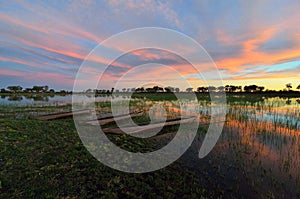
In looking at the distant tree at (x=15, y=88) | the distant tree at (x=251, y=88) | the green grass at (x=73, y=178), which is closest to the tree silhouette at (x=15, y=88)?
the distant tree at (x=15, y=88)

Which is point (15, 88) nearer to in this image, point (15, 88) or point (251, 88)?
point (15, 88)

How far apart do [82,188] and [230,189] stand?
409 centimetres

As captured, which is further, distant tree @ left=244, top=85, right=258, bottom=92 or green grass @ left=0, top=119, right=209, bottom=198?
distant tree @ left=244, top=85, right=258, bottom=92

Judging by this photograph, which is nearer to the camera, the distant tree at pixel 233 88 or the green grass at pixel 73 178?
the green grass at pixel 73 178

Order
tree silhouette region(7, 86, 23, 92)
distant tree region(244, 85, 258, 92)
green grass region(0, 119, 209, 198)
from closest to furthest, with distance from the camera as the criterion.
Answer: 1. green grass region(0, 119, 209, 198)
2. distant tree region(244, 85, 258, 92)
3. tree silhouette region(7, 86, 23, 92)

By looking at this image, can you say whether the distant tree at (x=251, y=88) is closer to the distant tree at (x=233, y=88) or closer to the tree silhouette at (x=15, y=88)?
the distant tree at (x=233, y=88)

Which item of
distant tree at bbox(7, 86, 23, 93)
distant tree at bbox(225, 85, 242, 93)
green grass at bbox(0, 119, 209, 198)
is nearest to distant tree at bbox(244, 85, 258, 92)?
→ distant tree at bbox(225, 85, 242, 93)

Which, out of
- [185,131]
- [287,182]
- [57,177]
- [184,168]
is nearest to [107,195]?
[57,177]

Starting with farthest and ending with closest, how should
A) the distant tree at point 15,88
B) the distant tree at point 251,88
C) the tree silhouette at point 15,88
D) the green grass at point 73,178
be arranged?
the tree silhouette at point 15,88 → the distant tree at point 15,88 → the distant tree at point 251,88 → the green grass at point 73,178

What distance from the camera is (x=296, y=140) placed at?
7.88 metres

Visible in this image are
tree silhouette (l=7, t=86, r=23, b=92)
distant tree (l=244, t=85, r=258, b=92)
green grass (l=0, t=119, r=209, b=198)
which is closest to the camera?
green grass (l=0, t=119, r=209, b=198)

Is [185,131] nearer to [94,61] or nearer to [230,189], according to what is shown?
[230,189]

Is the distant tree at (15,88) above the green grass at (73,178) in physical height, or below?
above

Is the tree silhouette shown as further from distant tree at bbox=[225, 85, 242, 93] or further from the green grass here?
distant tree at bbox=[225, 85, 242, 93]
